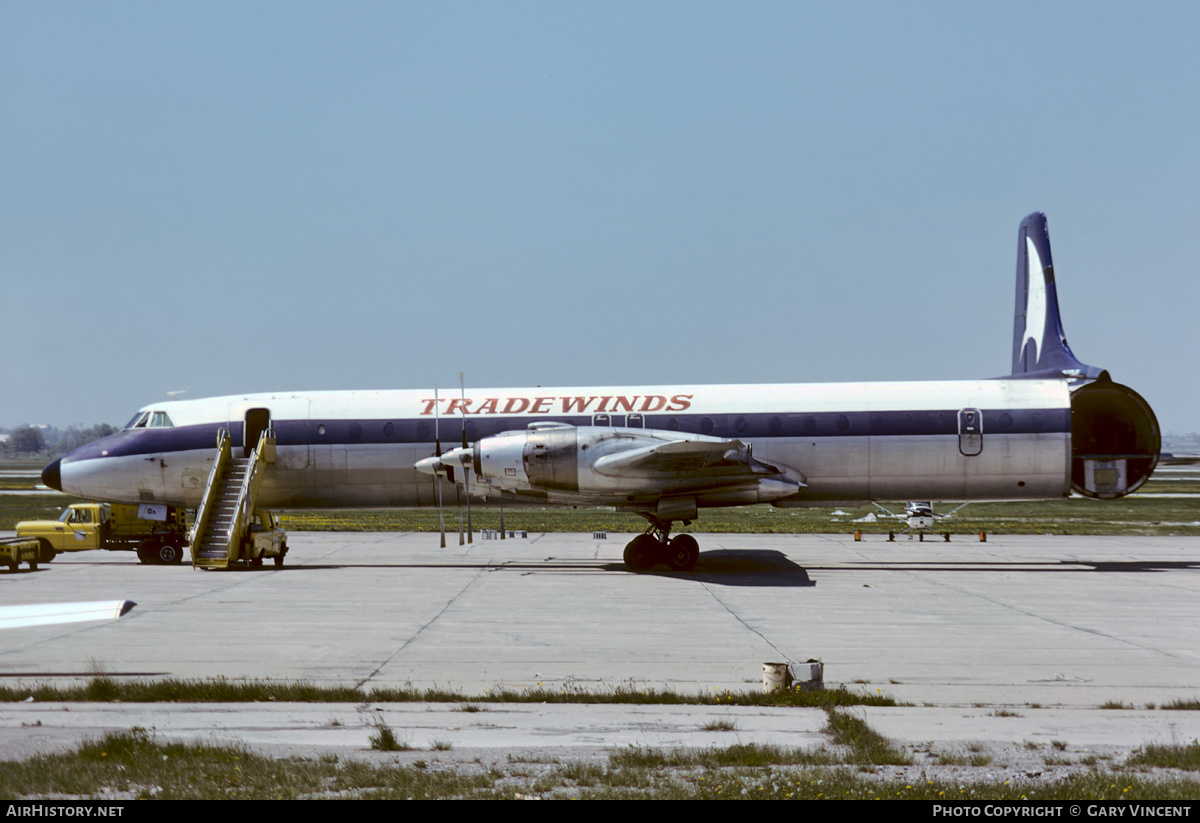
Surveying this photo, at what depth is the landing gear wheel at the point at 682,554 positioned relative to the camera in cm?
2423

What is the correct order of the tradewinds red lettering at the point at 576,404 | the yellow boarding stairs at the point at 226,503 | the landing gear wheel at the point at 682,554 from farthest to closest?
1. the tradewinds red lettering at the point at 576,404
2. the yellow boarding stairs at the point at 226,503
3. the landing gear wheel at the point at 682,554

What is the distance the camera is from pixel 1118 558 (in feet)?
93.2

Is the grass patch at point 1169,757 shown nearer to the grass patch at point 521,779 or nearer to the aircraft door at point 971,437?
the grass patch at point 521,779

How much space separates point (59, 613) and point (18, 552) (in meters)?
19.2

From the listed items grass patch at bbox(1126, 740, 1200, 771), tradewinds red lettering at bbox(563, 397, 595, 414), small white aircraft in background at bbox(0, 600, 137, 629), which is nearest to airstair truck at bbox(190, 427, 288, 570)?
tradewinds red lettering at bbox(563, 397, 595, 414)

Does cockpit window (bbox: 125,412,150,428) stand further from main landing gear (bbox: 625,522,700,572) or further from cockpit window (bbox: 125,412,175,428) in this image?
main landing gear (bbox: 625,522,700,572)

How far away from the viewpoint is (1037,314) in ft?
97.4

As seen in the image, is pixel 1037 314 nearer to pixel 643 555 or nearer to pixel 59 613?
pixel 643 555

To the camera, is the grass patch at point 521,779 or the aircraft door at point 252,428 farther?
the aircraft door at point 252,428

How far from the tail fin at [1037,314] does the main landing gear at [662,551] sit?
37.2ft

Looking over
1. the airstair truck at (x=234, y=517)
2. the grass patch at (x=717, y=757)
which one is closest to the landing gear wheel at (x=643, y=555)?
the airstair truck at (x=234, y=517)

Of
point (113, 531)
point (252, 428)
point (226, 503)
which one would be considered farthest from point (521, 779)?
point (113, 531)
